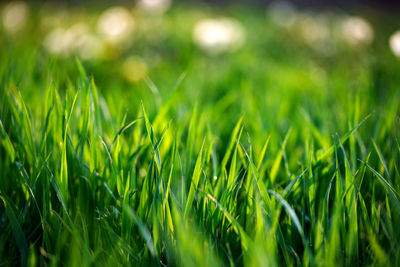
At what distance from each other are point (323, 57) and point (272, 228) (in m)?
2.11

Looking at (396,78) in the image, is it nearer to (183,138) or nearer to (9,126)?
(183,138)

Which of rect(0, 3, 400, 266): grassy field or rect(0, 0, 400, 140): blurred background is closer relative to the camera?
rect(0, 3, 400, 266): grassy field

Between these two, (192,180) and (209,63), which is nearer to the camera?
(192,180)

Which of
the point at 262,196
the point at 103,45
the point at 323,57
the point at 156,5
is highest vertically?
the point at 156,5

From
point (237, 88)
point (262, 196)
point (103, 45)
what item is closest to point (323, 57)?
point (237, 88)

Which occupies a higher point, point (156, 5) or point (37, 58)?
point (156, 5)

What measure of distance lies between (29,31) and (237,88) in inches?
70.7

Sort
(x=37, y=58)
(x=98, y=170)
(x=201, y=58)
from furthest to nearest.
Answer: (x=201, y=58)
(x=37, y=58)
(x=98, y=170)

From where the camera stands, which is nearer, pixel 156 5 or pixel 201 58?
pixel 156 5

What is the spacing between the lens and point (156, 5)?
1.77 m

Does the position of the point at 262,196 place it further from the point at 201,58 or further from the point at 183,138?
the point at 201,58

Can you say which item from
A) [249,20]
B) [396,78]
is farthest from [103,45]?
[249,20]

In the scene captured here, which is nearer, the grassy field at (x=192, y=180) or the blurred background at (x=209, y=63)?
the grassy field at (x=192, y=180)

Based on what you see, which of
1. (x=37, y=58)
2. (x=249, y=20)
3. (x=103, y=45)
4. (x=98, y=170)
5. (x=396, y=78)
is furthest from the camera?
(x=249, y=20)
